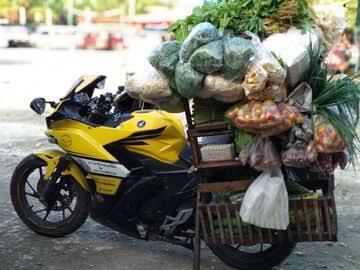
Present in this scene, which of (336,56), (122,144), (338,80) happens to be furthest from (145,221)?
(336,56)

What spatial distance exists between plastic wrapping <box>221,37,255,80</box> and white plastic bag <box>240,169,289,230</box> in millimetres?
632

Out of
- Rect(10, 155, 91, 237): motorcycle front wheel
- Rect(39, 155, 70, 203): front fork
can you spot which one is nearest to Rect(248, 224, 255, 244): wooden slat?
Rect(10, 155, 91, 237): motorcycle front wheel

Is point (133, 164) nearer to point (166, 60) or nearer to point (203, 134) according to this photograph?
point (203, 134)

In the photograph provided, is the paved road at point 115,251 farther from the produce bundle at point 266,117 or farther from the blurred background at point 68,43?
the blurred background at point 68,43

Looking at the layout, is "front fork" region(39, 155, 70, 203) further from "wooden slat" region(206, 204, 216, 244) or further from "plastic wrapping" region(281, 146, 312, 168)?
"plastic wrapping" region(281, 146, 312, 168)

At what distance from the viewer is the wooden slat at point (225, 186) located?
3.72 metres

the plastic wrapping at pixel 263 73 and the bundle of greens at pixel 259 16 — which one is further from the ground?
the bundle of greens at pixel 259 16

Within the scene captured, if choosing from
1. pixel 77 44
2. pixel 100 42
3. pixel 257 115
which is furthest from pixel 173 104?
pixel 77 44

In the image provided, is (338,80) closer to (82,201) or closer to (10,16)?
(82,201)

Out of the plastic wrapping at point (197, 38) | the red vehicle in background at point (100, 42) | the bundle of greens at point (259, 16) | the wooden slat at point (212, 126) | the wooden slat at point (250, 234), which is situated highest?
the bundle of greens at point (259, 16)

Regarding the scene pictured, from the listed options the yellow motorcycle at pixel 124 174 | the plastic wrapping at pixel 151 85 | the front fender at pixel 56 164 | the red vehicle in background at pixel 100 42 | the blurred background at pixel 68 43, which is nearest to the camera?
the plastic wrapping at pixel 151 85

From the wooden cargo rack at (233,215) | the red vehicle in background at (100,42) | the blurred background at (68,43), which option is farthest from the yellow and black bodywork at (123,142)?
the red vehicle in background at (100,42)

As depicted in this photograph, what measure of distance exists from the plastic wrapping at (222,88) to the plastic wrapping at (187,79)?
0.15 ft

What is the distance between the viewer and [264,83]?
3.34 metres
